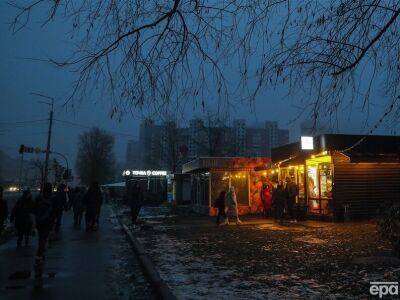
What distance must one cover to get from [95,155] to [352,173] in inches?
2921

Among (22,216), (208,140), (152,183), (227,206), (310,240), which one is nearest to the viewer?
(310,240)

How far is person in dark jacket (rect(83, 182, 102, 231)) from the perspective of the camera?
1989cm

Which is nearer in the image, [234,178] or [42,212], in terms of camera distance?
[42,212]

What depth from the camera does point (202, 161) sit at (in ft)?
92.5

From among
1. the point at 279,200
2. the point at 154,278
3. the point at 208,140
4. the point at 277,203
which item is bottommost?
the point at 154,278

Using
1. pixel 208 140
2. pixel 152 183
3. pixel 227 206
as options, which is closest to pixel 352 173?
pixel 227 206

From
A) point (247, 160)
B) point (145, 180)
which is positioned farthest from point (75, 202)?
point (145, 180)

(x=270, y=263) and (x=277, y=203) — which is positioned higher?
(x=277, y=203)

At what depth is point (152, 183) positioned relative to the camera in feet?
162

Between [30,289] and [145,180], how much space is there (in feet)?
132

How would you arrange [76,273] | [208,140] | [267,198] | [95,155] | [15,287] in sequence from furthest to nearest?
[95,155], [208,140], [267,198], [76,273], [15,287]

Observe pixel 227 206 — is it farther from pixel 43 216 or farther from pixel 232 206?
pixel 43 216

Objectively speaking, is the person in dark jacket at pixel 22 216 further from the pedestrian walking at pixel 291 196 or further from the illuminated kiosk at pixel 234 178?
the illuminated kiosk at pixel 234 178

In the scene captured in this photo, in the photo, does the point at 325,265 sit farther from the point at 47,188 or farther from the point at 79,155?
the point at 79,155
